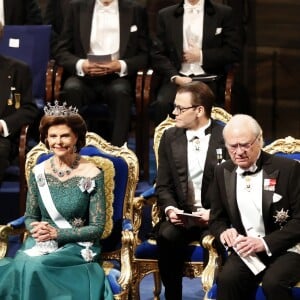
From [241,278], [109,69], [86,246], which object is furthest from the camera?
[109,69]

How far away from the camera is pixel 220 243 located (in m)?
5.11

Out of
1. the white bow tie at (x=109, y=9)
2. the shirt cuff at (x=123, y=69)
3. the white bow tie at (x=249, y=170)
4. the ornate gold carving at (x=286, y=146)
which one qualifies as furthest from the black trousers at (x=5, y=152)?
the white bow tie at (x=249, y=170)

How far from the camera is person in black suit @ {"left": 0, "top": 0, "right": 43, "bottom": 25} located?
297 inches

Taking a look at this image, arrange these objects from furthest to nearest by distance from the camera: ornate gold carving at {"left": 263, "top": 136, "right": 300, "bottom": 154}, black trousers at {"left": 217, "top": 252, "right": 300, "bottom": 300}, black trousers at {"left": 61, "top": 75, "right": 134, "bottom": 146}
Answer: black trousers at {"left": 61, "top": 75, "right": 134, "bottom": 146}
ornate gold carving at {"left": 263, "top": 136, "right": 300, "bottom": 154}
black trousers at {"left": 217, "top": 252, "right": 300, "bottom": 300}

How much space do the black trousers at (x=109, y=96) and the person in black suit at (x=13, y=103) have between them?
1.30ft

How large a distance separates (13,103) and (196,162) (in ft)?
5.06

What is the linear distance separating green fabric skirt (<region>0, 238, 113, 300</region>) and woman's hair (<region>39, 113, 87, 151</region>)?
58cm

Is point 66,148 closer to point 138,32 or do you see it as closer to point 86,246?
point 86,246

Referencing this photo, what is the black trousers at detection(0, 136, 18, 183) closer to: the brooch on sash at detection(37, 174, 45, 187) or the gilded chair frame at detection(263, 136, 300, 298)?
the brooch on sash at detection(37, 174, 45, 187)

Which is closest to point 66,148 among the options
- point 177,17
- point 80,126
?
point 80,126

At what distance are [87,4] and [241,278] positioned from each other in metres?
2.99

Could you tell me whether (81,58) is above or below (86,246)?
above

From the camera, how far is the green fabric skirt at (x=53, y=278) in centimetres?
491

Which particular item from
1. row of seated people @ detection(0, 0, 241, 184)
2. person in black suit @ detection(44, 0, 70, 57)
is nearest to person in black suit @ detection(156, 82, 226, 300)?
row of seated people @ detection(0, 0, 241, 184)
